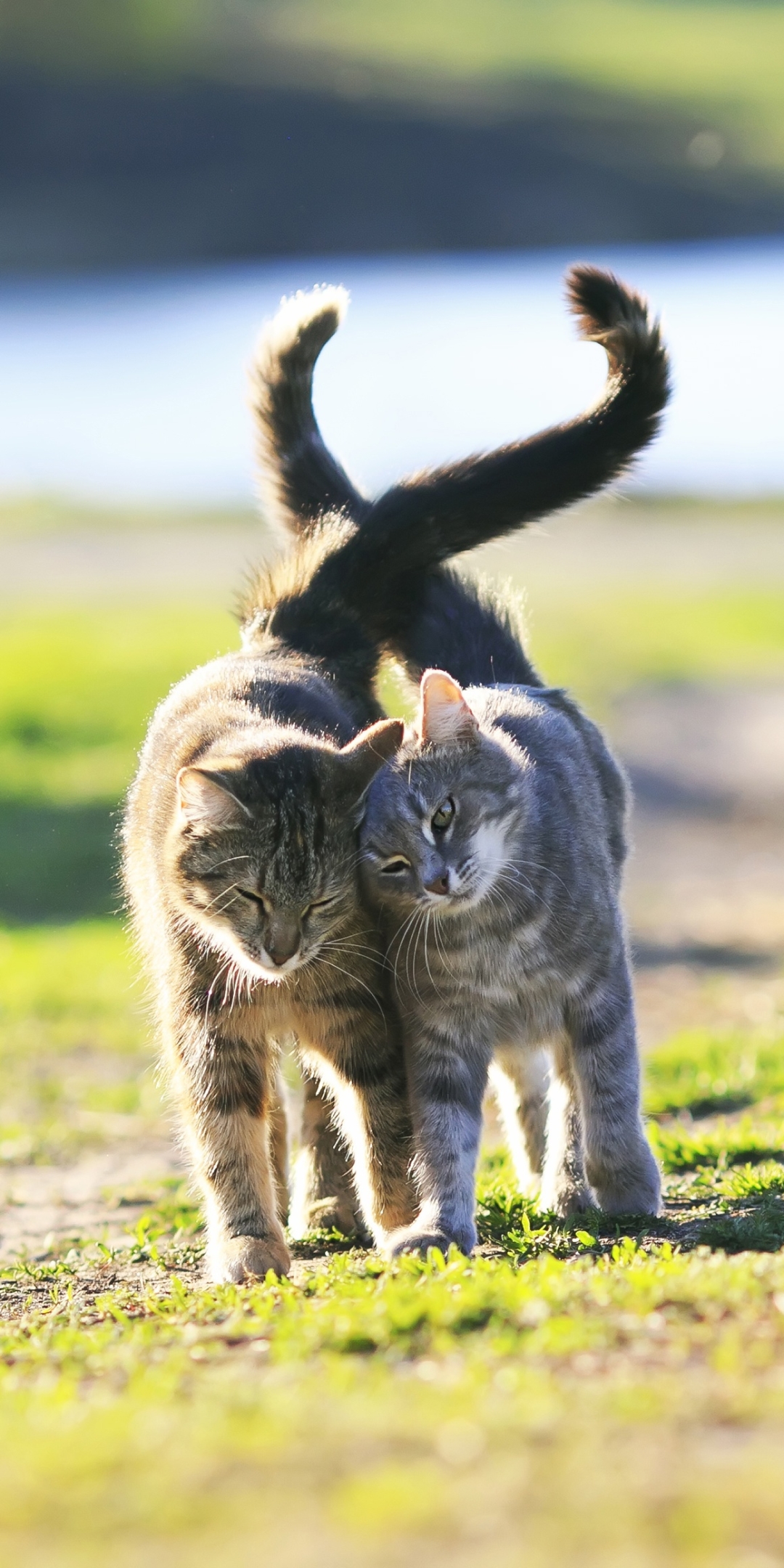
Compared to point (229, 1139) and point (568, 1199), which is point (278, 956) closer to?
point (229, 1139)

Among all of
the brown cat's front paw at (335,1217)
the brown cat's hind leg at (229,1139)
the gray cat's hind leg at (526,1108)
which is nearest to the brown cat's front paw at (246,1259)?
the brown cat's hind leg at (229,1139)

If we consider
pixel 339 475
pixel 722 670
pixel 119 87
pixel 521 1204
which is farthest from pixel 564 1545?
pixel 119 87

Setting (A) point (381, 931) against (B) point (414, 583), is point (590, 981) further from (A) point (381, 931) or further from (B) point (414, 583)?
(B) point (414, 583)

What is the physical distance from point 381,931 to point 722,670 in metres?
12.6

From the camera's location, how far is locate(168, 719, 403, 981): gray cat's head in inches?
160

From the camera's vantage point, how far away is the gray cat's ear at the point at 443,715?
4.18m

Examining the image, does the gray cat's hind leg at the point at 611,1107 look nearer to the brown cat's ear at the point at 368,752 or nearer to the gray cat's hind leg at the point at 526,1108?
the gray cat's hind leg at the point at 526,1108

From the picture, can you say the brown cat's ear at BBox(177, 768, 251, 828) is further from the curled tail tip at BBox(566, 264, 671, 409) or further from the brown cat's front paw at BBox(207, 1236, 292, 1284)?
the curled tail tip at BBox(566, 264, 671, 409)

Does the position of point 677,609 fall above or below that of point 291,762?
above

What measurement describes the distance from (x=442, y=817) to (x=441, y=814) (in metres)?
0.01

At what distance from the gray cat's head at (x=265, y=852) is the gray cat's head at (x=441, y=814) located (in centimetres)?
11

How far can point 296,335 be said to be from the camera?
5418 millimetres

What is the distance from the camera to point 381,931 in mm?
4367

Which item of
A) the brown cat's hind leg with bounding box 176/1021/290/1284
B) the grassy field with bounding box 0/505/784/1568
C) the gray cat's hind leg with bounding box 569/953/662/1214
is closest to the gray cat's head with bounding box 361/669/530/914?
the gray cat's hind leg with bounding box 569/953/662/1214
